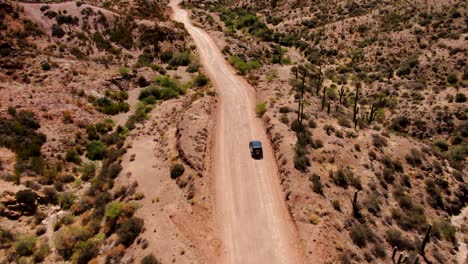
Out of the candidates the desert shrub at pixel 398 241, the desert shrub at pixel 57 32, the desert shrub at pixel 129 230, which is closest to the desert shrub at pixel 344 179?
the desert shrub at pixel 398 241

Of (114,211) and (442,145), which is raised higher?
(114,211)

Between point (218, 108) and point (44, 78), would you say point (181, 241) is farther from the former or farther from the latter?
point (44, 78)

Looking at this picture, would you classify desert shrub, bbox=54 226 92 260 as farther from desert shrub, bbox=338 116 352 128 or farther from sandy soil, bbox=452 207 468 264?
sandy soil, bbox=452 207 468 264

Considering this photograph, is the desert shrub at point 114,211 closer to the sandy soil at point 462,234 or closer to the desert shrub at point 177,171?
the desert shrub at point 177,171

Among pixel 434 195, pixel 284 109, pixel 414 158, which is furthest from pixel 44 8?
pixel 434 195

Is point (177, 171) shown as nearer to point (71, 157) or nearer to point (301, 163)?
point (301, 163)

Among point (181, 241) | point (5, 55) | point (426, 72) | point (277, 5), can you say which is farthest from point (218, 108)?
point (277, 5)

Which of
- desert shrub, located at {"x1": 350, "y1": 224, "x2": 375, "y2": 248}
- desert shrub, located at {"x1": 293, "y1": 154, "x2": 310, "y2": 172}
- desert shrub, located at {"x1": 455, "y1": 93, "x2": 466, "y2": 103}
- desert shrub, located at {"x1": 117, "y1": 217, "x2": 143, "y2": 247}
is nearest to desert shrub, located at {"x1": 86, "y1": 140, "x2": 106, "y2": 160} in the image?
desert shrub, located at {"x1": 117, "y1": 217, "x2": 143, "y2": 247}
